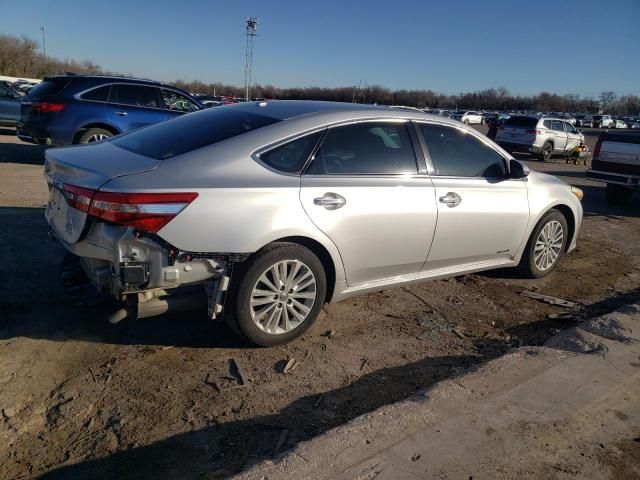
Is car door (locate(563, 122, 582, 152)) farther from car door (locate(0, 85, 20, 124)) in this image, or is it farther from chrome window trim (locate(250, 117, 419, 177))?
chrome window trim (locate(250, 117, 419, 177))

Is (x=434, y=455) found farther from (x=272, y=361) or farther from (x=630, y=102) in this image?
(x=630, y=102)

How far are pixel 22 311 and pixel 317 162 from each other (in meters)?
2.44

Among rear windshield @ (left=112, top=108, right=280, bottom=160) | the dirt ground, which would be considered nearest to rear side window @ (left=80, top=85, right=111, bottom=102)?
the dirt ground

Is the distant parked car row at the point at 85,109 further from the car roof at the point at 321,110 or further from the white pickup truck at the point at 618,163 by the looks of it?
the white pickup truck at the point at 618,163

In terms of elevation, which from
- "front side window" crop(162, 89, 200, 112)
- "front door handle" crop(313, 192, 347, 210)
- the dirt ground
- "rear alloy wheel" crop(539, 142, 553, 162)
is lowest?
the dirt ground

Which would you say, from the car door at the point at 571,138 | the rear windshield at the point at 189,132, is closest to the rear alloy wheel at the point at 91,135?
the rear windshield at the point at 189,132

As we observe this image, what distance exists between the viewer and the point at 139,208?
9.98 feet

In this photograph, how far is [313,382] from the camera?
3.28 meters

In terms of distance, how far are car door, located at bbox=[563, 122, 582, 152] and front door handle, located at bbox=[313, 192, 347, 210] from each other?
67.9ft

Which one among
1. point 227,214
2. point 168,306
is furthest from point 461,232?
point 168,306

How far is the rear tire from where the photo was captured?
11.1 meters

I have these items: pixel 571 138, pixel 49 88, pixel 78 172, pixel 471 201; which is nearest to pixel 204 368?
pixel 78 172

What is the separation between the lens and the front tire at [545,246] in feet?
17.4

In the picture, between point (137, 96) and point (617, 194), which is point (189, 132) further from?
point (617, 194)
